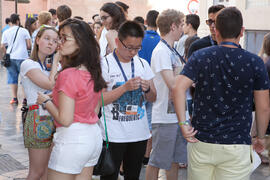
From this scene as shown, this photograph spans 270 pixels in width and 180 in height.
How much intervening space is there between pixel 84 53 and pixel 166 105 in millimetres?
1510

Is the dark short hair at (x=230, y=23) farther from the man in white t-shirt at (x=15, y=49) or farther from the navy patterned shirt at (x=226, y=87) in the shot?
the man in white t-shirt at (x=15, y=49)

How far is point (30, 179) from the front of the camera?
389 centimetres

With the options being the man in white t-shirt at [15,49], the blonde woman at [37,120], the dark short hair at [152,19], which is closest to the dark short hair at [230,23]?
the blonde woman at [37,120]

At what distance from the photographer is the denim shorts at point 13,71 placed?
1034 cm

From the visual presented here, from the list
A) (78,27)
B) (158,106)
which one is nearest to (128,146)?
(158,106)

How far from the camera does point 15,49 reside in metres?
10.3

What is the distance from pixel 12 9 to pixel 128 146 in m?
28.6

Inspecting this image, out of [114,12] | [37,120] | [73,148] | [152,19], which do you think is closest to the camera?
[73,148]

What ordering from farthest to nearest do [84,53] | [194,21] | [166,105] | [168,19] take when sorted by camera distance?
1. [194,21]
2. [168,19]
3. [166,105]
4. [84,53]

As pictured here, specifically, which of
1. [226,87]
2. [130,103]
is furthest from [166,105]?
[226,87]

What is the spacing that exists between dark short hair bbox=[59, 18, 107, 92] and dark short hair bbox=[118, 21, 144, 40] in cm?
69

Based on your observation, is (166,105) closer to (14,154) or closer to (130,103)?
(130,103)

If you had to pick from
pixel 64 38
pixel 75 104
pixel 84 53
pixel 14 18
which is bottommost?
pixel 75 104

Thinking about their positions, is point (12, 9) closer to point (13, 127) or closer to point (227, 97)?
point (13, 127)
